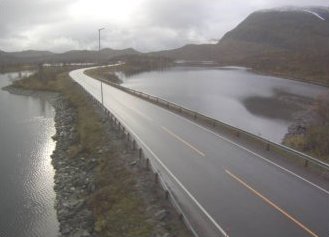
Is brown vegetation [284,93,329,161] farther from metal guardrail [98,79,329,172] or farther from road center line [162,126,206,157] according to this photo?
road center line [162,126,206,157]

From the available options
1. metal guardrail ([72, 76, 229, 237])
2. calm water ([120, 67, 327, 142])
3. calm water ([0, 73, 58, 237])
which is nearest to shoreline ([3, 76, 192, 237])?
metal guardrail ([72, 76, 229, 237])

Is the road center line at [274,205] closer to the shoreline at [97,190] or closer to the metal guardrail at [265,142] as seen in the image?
the shoreline at [97,190]

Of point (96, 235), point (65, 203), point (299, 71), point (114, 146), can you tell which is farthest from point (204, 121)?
point (299, 71)

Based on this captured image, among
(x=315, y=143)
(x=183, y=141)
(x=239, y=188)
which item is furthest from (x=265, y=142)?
A: (x=239, y=188)

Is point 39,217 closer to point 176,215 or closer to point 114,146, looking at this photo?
point 114,146

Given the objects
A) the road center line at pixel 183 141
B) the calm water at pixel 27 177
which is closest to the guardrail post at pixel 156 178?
the road center line at pixel 183 141

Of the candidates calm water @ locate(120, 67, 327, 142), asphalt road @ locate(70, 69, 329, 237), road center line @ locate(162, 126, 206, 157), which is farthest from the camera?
calm water @ locate(120, 67, 327, 142)

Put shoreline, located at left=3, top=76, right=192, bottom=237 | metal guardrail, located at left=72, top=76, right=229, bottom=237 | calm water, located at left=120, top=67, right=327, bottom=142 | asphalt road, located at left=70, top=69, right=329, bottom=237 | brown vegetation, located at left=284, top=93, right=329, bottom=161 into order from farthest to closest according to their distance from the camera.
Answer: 1. calm water, located at left=120, top=67, right=327, bottom=142
2. brown vegetation, located at left=284, top=93, right=329, bottom=161
3. shoreline, located at left=3, top=76, right=192, bottom=237
4. asphalt road, located at left=70, top=69, right=329, bottom=237
5. metal guardrail, located at left=72, top=76, right=229, bottom=237
